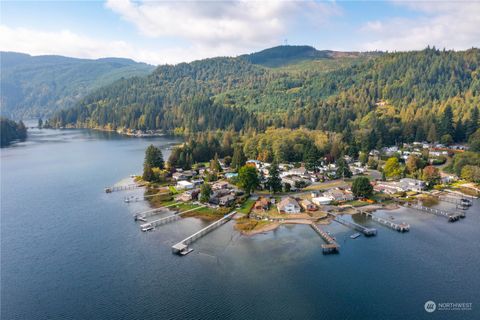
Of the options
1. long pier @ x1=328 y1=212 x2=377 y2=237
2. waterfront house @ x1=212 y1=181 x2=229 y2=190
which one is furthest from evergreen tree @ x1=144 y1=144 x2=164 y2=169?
long pier @ x1=328 y1=212 x2=377 y2=237

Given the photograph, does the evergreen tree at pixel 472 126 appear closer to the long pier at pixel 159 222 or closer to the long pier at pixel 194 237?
the long pier at pixel 194 237

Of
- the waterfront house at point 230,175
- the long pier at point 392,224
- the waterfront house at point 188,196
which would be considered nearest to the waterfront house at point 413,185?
the long pier at point 392,224

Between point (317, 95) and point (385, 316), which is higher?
point (317, 95)

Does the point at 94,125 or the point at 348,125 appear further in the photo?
the point at 94,125

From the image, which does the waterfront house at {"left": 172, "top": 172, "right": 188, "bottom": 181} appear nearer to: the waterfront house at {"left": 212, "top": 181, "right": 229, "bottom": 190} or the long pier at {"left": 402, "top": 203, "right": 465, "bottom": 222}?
the waterfront house at {"left": 212, "top": 181, "right": 229, "bottom": 190}

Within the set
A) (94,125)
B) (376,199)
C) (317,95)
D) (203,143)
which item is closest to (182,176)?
(203,143)

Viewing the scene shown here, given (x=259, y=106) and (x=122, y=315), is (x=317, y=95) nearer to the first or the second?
(x=259, y=106)

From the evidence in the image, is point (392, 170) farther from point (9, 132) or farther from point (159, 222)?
point (9, 132)
